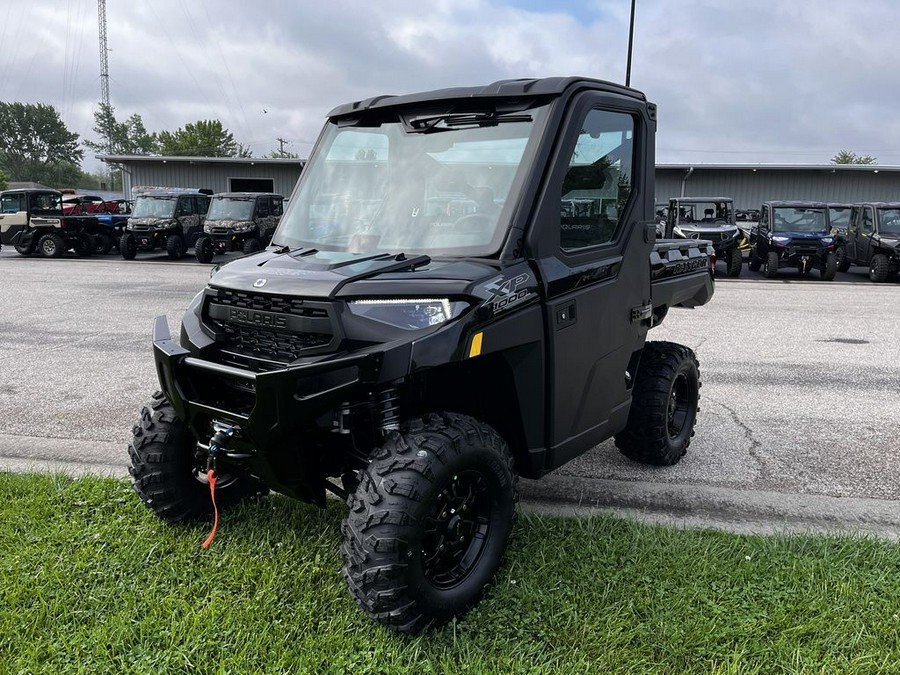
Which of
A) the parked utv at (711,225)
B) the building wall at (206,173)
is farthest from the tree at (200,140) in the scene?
the parked utv at (711,225)

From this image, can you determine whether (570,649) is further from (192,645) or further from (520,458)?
(192,645)

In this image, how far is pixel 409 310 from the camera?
8.84 ft

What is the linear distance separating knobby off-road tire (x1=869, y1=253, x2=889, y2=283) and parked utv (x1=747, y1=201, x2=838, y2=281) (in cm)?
84

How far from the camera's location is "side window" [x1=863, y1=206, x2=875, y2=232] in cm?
1852

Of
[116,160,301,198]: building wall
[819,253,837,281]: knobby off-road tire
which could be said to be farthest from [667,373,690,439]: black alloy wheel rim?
[116,160,301,198]: building wall

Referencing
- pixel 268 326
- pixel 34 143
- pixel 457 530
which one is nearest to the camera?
pixel 268 326

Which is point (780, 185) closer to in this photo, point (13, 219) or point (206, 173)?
point (206, 173)

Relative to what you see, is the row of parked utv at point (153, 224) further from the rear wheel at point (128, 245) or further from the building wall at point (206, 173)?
the building wall at point (206, 173)

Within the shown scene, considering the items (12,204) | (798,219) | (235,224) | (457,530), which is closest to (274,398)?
(457,530)

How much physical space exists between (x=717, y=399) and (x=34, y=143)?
408 ft

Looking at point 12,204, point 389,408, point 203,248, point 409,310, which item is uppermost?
point 12,204

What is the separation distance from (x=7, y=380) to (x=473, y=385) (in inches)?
219

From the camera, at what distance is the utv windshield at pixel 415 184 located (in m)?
3.09

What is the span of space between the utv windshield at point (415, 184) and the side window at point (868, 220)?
18.5 meters
